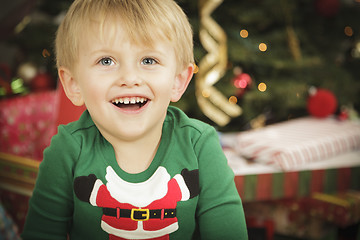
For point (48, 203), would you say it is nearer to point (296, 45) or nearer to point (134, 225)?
point (134, 225)

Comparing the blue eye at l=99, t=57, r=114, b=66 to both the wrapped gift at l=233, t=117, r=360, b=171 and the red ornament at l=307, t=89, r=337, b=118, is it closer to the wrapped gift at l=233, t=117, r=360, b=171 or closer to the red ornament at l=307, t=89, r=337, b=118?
the wrapped gift at l=233, t=117, r=360, b=171

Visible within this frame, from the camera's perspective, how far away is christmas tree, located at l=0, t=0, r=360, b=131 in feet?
4.93

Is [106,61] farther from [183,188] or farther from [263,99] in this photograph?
[263,99]

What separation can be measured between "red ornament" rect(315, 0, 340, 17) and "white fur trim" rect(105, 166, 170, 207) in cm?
149

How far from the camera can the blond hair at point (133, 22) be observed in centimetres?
47

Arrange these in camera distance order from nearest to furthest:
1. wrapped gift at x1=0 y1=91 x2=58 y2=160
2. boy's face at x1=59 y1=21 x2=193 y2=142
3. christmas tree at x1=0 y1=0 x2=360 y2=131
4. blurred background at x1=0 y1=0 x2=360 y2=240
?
1. boy's face at x1=59 y1=21 x2=193 y2=142
2. blurred background at x1=0 y1=0 x2=360 y2=240
3. wrapped gift at x1=0 y1=91 x2=58 y2=160
4. christmas tree at x1=0 y1=0 x2=360 y2=131

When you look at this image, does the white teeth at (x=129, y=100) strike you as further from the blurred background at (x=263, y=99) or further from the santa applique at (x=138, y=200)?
the blurred background at (x=263, y=99)

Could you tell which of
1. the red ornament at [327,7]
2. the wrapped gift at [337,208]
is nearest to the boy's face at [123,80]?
the wrapped gift at [337,208]

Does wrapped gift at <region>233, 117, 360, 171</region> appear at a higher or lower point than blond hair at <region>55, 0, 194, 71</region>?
lower

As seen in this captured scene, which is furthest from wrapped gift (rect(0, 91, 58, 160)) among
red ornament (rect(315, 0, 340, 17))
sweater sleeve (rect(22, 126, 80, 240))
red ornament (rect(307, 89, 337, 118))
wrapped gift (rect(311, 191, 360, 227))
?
red ornament (rect(315, 0, 340, 17))

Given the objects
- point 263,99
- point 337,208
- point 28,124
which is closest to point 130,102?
point 28,124

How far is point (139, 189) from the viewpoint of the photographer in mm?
513

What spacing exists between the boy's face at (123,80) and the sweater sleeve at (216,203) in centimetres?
10

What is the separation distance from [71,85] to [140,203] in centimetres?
20
